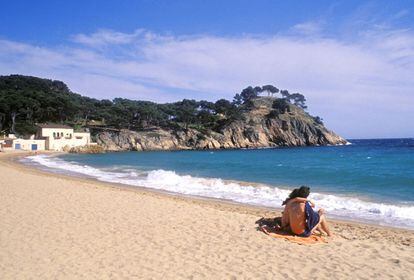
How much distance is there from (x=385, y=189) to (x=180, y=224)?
14423mm

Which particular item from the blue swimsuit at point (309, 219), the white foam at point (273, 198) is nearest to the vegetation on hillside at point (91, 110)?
the white foam at point (273, 198)

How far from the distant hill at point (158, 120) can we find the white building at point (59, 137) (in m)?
4.52

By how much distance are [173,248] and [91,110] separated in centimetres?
9256

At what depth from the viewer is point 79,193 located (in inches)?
595

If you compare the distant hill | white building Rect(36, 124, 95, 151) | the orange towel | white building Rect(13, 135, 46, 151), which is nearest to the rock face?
the distant hill

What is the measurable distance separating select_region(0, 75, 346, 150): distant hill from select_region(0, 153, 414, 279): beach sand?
7225 centimetres

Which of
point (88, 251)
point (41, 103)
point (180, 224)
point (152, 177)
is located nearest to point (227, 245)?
point (180, 224)

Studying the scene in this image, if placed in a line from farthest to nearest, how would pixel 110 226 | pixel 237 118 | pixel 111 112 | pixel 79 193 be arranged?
1. pixel 237 118
2. pixel 111 112
3. pixel 79 193
4. pixel 110 226

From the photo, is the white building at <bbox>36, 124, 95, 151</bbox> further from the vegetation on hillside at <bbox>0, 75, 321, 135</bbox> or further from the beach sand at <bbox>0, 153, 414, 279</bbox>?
the beach sand at <bbox>0, 153, 414, 279</bbox>

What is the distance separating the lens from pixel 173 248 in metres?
7.59

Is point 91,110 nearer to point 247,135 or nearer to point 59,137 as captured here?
point 59,137

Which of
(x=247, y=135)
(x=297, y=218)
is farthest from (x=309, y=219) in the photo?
(x=247, y=135)

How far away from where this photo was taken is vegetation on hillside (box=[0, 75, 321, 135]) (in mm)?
77062

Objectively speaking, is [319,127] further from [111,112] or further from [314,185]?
[314,185]
